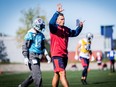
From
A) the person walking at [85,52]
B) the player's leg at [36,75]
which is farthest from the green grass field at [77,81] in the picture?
the player's leg at [36,75]

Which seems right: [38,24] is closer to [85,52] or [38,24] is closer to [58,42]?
[58,42]

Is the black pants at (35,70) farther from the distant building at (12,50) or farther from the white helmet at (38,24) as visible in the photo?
the distant building at (12,50)

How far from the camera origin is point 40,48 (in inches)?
494

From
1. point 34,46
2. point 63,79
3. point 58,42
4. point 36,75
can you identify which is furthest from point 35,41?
point 63,79

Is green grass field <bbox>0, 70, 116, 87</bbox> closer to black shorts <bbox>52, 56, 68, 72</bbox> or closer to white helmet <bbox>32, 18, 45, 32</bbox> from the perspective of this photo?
black shorts <bbox>52, 56, 68, 72</bbox>

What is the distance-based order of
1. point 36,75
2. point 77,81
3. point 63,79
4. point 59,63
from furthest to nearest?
point 77,81
point 36,75
point 59,63
point 63,79

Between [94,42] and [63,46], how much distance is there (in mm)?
69248

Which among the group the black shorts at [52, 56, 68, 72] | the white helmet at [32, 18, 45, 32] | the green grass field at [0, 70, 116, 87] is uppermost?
the white helmet at [32, 18, 45, 32]

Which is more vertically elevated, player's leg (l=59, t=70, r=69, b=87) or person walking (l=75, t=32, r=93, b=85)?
person walking (l=75, t=32, r=93, b=85)

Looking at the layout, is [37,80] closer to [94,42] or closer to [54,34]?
[54,34]

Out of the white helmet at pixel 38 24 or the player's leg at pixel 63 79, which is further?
the white helmet at pixel 38 24

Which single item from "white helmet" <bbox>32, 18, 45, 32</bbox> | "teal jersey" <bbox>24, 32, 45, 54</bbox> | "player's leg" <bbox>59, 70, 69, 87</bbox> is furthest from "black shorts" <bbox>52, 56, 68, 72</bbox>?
"white helmet" <bbox>32, 18, 45, 32</bbox>

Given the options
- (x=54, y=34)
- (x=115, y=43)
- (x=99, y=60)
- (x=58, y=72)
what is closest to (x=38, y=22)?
(x=54, y=34)

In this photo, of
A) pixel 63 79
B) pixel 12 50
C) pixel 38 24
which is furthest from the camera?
pixel 12 50
